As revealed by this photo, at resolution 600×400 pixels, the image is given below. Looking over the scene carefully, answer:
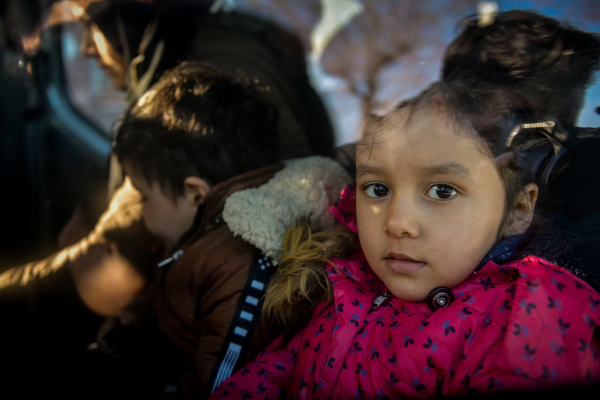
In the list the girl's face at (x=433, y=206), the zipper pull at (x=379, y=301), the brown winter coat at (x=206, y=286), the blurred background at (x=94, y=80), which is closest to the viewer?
the girl's face at (x=433, y=206)

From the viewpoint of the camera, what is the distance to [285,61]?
1.54 m

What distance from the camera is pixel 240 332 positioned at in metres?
1.00

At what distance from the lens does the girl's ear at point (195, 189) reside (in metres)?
1.23

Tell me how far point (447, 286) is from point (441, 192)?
19 centimetres

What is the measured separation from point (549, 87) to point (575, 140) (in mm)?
130

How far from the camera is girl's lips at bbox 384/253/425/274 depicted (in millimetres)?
798

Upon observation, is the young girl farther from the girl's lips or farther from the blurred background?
the blurred background

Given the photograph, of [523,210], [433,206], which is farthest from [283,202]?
[523,210]

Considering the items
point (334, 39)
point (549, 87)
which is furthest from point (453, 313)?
point (334, 39)

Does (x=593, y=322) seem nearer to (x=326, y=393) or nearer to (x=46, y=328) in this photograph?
(x=326, y=393)

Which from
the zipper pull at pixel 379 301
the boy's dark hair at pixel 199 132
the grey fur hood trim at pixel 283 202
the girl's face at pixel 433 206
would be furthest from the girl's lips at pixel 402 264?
the boy's dark hair at pixel 199 132

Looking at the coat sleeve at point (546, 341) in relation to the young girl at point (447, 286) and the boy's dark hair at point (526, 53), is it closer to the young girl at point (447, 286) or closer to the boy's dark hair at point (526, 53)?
the young girl at point (447, 286)

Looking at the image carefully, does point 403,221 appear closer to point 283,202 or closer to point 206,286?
point 283,202

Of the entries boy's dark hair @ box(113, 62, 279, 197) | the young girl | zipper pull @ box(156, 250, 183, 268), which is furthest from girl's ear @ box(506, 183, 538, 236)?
zipper pull @ box(156, 250, 183, 268)
